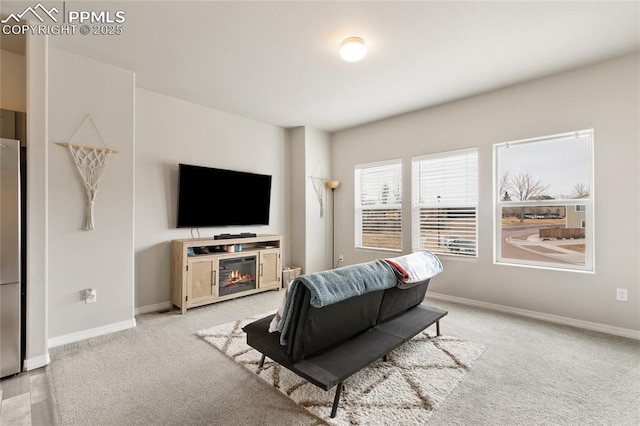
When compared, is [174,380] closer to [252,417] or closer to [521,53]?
[252,417]

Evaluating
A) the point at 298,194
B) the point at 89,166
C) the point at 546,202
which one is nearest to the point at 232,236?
the point at 298,194

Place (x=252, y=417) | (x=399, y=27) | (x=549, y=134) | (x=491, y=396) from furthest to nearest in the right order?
(x=549, y=134)
(x=399, y=27)
(x=491, y=396)
(x=252, y=417)

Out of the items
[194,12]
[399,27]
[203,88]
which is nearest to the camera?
[194,12]

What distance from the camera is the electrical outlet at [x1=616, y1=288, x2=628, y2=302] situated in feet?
9.52

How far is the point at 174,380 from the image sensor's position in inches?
84.8

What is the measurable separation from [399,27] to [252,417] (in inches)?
120

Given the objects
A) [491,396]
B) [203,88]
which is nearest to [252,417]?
[491,396]

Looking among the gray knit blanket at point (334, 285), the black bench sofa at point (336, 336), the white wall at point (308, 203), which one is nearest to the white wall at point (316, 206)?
the white wall at point (308, 203)

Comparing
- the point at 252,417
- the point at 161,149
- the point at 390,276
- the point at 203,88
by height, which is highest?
the point at 203,88

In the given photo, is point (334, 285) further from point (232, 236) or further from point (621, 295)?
point (621, 295)

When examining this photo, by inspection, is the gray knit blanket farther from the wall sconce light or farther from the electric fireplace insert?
the wall sconce light

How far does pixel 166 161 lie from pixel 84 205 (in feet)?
3.85

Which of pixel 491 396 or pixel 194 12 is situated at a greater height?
pixel 194 12

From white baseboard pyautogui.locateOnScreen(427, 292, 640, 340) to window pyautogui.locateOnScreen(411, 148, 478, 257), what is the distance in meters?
0.61
